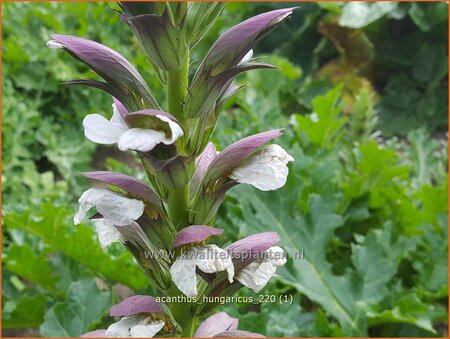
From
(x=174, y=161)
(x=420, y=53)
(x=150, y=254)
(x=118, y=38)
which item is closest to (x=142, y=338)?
(x=150, y=254)

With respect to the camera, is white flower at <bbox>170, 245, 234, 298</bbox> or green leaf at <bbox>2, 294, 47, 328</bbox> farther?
green leaf at <bbox>2, 294, 47, 328</bbox>

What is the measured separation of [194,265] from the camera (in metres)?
0.98

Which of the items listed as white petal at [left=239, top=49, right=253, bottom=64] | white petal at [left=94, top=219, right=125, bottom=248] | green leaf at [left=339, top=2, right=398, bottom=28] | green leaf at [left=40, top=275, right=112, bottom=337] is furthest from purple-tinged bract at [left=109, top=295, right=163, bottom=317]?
green leaf at [left=339, top=2, right=398, bottom=28]

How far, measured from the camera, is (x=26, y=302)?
7.54ft

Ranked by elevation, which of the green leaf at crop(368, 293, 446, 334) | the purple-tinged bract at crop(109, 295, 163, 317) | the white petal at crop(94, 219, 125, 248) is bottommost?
the green leaf at crop(368, 293, 446, 334)

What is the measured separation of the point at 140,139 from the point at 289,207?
5.49ft

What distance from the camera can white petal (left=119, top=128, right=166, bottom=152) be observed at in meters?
0.89

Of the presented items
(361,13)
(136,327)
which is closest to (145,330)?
(136,327)

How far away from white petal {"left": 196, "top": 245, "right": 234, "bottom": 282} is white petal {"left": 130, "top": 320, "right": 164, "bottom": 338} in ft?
0.51

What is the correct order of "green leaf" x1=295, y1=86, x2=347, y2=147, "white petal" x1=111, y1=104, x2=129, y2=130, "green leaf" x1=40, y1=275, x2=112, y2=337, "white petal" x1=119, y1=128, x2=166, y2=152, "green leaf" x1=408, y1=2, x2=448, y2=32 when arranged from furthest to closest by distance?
"green leaf" x1=408, y1=2, x2=448, y2=32 → "green leaf" x1=295, y1=86, x2=347, y2=147 → "green leaf" x1=40, y1=275, x2=112, y2=337 → "white petal" x1=111, y1=104, x2=129, y2=130 → "white petal" x1=119, y1=128, x2=166, y2=152

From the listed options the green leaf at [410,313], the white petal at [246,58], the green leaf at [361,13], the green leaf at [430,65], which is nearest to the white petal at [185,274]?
the white petal at [246,58]

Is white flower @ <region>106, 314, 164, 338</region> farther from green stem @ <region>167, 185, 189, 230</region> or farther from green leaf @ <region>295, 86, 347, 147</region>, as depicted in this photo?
green leaf @ <region>295, 86, 347, 147</region>

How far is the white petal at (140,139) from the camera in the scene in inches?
35.0

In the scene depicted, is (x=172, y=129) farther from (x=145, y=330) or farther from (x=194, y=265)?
(x=145, y=330)
